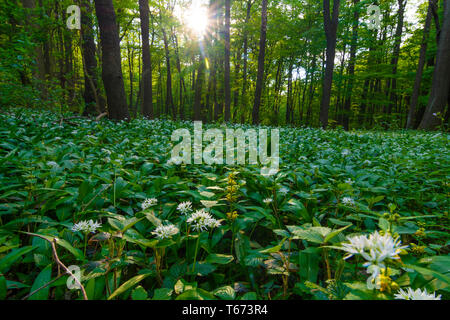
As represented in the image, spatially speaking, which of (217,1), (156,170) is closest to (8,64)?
(156,170)

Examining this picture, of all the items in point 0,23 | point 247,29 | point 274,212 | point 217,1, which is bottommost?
point 274,212

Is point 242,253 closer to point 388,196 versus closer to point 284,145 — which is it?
point 388,196

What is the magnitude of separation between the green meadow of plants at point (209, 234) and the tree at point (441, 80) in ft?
27.2

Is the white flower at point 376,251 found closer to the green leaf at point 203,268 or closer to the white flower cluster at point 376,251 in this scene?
the white flower cluster at point 376,251

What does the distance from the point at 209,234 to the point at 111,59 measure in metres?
6.06

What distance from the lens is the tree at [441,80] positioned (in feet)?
26.6

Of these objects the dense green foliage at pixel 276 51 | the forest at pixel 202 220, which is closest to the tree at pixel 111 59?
the forest at pixel 202 220

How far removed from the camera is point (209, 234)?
1.37m

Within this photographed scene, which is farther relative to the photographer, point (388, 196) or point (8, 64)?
point (8, 64)

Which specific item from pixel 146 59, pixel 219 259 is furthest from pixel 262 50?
pixel 219 259

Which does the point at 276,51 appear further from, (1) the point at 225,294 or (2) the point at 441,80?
(1) the point at 225,294

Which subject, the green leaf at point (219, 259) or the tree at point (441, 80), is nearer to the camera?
the green leaf at point (219, 259)

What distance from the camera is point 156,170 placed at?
8.57 ft
